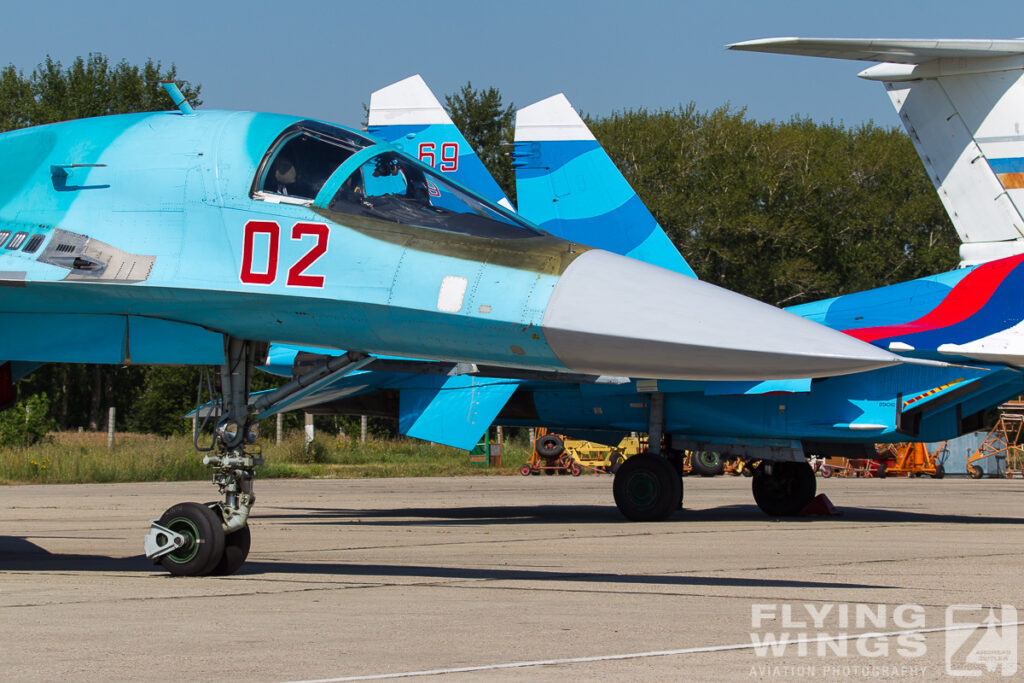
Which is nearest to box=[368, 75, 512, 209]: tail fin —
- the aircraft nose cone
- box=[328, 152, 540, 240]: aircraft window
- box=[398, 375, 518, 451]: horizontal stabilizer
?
box=[398, 375, 518, 451]: horizontal stabilizer

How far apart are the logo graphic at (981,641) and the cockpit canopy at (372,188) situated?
2959 millimetres

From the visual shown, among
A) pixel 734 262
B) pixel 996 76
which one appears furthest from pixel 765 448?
pixel 734 262

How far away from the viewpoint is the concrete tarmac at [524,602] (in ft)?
14.7

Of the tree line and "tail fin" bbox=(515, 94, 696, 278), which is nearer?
"tail fin" bbox=(515, 94, 696, 278)

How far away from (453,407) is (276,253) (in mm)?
7243

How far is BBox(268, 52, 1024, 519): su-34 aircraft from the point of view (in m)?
12.8

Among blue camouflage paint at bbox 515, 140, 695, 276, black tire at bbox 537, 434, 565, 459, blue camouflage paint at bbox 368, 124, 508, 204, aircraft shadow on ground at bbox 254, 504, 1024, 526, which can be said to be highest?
blue camouflage paint at bbox 368, 124, 508, 204

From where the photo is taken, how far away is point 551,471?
99.7 feet

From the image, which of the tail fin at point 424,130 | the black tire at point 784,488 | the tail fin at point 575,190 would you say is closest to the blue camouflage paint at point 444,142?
the tail fin at point 424,130

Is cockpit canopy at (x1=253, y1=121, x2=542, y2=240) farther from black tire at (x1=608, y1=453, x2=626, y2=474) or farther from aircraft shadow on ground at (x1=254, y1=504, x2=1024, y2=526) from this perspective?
black tire at (x1=608, y1=453, x2=626, y2=474)

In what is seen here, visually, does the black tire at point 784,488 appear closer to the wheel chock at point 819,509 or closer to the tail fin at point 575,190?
the wheel chock at point 819,509

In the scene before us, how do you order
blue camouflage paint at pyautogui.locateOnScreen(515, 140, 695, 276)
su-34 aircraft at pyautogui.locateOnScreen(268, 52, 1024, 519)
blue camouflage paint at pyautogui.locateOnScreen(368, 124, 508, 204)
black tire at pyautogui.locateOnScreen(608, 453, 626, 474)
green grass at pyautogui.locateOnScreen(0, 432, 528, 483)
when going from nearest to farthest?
su-34 aircraft at pyautogui.locateOnScreen(268, 52, 1024, 519) < blue camouflage paint at pyautogui.locateOnScreen(515, 140, 695, 276) < blue camouflage paint at pyautogui.locateOnScreen(368, 124, 508, 204) < green grass at pyautogui.locateOnScreen(0, 432, 528, 483) < black tire at pyautogui.locateOnScreen(608, 453, 626, 474)

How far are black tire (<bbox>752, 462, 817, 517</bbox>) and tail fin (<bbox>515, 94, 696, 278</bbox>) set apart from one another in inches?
103

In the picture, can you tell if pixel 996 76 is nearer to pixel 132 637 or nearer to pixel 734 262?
pixel 132 637
